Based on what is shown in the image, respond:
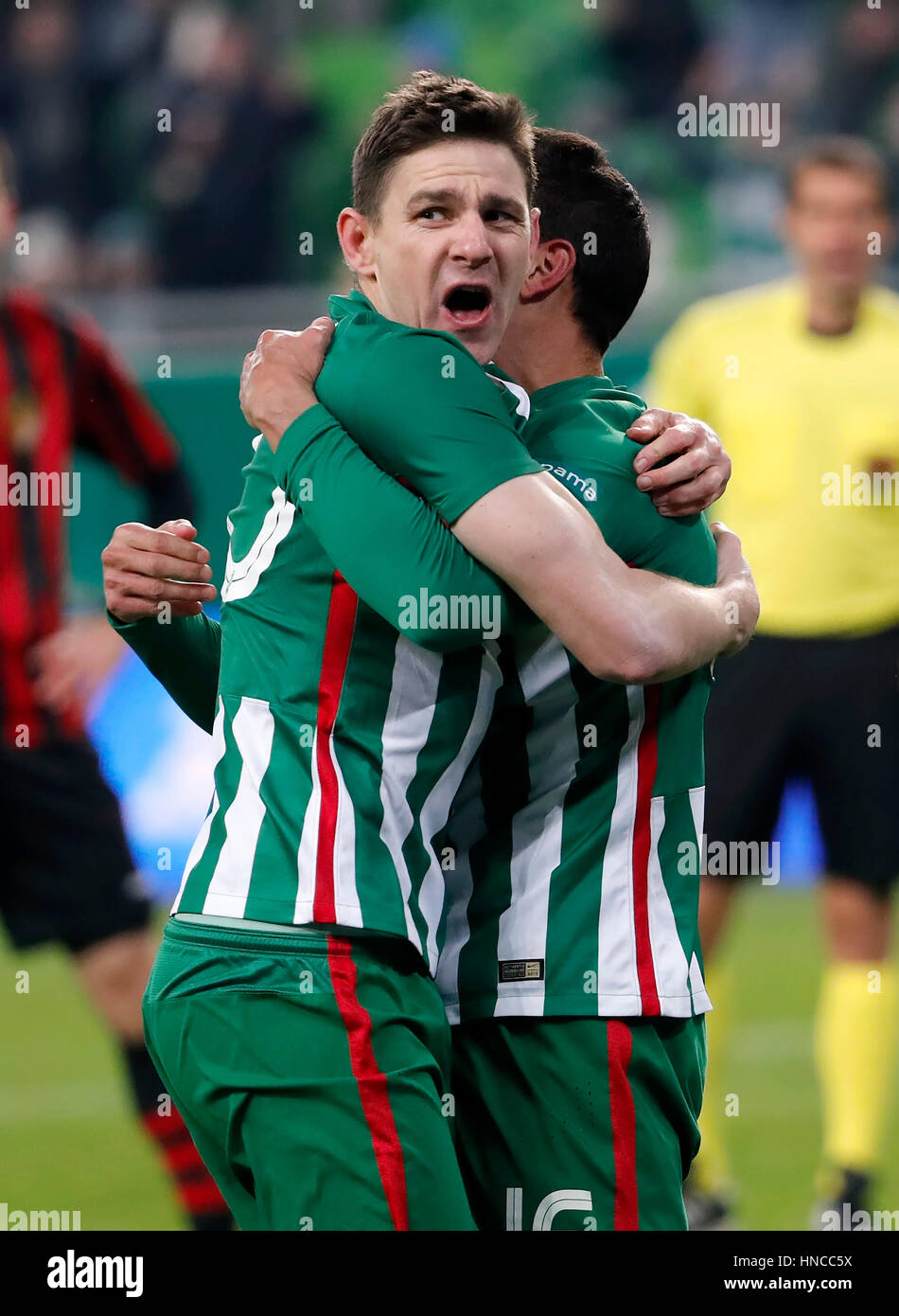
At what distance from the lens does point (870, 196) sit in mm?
5199

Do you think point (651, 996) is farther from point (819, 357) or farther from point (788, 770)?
point (819, 357)

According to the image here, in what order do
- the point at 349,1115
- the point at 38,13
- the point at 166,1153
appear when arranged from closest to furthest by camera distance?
the point at 349,1115
the point at 166,1153
the point at 38,13

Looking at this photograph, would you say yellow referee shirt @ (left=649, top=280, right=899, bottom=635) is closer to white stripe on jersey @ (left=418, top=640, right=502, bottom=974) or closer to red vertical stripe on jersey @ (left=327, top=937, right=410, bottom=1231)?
white stripe on jersey @ (left=418, top=640, right=502, bottom=974)

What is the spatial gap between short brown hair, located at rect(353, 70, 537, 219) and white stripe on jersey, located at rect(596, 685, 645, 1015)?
2.26ft

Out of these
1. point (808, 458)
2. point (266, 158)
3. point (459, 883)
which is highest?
point (266, 158)

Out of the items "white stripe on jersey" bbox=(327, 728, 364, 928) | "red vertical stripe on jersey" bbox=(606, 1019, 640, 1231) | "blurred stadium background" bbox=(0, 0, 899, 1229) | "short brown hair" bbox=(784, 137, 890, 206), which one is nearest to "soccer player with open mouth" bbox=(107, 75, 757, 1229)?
"white stripe on jersey" bbox=(327, 728, 364, 928)

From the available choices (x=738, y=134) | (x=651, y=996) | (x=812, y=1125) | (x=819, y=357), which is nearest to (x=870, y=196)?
(x=819, y=357)

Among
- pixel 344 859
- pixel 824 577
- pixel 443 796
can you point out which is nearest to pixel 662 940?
pixel 443 796

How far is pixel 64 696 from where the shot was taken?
440 centimetres

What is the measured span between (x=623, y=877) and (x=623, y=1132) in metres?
0.31

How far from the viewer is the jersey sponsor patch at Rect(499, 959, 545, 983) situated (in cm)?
226

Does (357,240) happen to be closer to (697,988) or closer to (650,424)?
(650,424)

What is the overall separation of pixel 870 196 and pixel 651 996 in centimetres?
356
